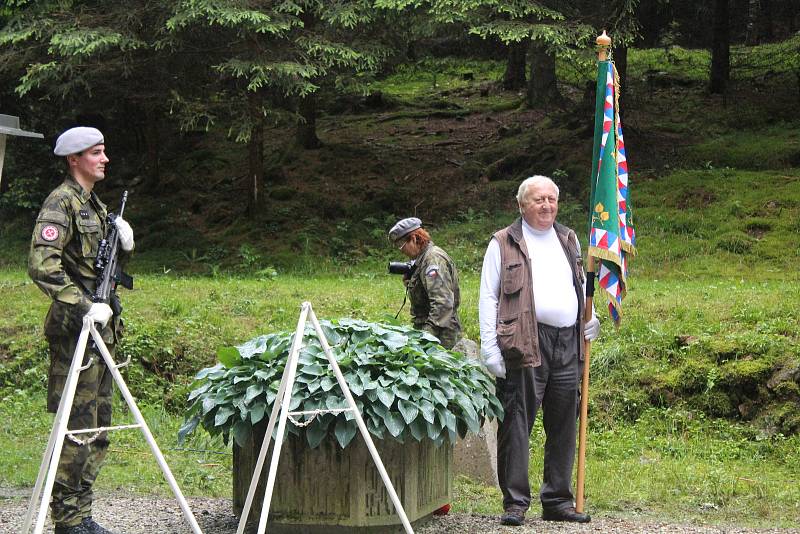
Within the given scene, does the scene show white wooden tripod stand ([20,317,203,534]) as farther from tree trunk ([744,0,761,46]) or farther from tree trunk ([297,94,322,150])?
tree trunk ([744,0,761,46])

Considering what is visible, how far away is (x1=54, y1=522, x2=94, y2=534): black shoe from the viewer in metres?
5.57

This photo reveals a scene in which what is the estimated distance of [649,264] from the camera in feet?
45.5

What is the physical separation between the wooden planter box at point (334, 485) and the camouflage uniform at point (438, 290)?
1.14m

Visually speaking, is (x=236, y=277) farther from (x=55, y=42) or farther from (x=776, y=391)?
(x=776, y=391)

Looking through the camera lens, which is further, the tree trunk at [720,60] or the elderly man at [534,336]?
the tree trunk at [720,60]

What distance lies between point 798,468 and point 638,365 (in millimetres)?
1902

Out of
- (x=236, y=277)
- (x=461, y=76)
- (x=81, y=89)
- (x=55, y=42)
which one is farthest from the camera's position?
(x=461, y=76)

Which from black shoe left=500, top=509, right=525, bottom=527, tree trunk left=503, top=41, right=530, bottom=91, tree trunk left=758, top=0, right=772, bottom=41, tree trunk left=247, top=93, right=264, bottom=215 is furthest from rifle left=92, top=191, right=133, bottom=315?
tree trunk left=758, top=0, right=772, bottom=41

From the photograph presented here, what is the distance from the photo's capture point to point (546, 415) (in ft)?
21.1

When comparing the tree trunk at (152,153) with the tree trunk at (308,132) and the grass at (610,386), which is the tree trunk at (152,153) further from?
the grass at (610,386)

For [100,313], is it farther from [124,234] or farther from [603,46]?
[603,46]

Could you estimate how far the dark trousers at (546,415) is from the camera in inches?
244

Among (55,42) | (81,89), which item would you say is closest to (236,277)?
(55,42)

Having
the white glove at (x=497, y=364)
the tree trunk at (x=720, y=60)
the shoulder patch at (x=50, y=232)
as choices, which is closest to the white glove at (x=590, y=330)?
the white glove at (x=497, y=364)
